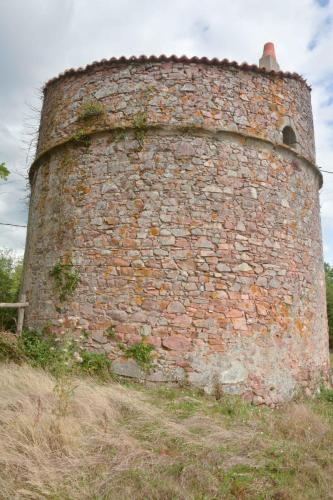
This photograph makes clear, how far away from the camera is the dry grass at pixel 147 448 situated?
3.56 metres

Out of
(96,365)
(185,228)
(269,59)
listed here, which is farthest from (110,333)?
(269,59)

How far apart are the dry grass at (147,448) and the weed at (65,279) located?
1728 millimetres

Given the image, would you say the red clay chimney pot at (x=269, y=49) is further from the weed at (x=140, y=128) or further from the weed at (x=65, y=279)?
the weed at (x=65, y=279)

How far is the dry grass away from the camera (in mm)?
3561

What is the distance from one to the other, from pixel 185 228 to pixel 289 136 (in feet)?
10.3

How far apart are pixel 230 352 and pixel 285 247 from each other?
2.22m

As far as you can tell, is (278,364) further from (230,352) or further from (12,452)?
(12,452)

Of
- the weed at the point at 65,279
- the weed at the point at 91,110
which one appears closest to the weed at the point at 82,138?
the weed at the point at 91,110

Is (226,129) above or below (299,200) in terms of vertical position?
above

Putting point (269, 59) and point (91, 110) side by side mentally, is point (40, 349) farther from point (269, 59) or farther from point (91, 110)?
point (269, 59)

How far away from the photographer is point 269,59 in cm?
905

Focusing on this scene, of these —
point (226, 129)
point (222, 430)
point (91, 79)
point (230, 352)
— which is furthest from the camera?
point (91, 79)

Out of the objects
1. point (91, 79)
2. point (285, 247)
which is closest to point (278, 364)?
point (285, 247)

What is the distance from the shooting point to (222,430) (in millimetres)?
4863
